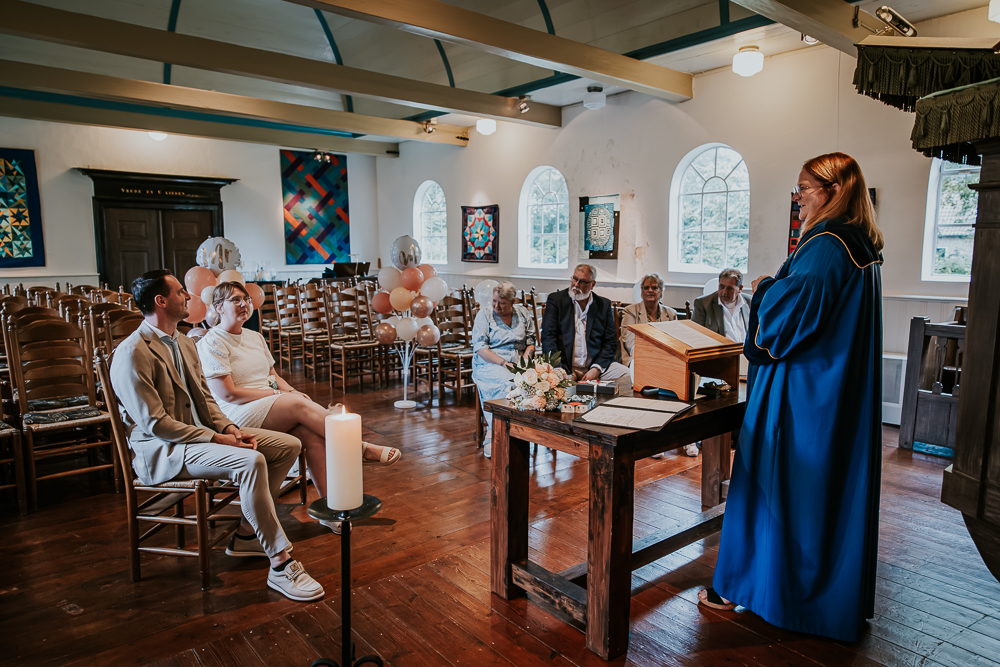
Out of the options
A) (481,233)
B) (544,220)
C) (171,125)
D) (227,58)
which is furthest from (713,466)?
(171,125)

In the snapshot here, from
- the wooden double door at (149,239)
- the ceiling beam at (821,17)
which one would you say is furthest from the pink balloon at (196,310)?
the wooden double door at (149,239)

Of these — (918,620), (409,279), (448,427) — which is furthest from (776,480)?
(409,279)

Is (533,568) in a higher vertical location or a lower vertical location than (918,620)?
higher

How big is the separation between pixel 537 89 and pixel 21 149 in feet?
25.5

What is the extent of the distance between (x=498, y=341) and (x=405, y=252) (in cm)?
284

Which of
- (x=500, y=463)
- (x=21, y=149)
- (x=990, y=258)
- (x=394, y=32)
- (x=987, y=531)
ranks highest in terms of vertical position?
(x=394, y=32)

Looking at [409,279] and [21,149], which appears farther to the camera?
[21,149]

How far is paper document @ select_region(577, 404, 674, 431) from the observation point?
217 centimetres

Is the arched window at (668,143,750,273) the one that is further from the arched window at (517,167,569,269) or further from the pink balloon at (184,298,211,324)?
the pink balloon at (184,298,211,324)

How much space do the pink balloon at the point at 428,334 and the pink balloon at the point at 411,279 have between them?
68cm

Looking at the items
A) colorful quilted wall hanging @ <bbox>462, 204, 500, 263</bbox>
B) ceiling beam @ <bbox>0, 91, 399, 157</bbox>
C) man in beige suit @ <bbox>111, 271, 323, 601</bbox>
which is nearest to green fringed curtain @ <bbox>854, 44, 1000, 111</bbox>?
man in beige suit @ <bbox>111, 271, 323, 601</bbox>

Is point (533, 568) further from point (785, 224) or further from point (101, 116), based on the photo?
point (101, 116)

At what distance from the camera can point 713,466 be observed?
340cm

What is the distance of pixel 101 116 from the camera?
878cm
